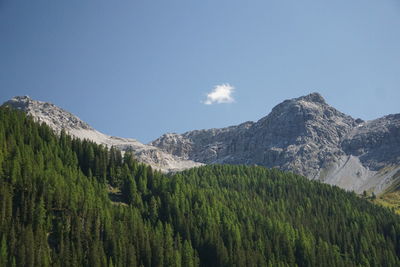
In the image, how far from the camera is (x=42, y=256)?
295 ft

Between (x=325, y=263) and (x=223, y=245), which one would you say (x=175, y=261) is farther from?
(x=325, y=263)

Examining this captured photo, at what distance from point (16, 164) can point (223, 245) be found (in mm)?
60568

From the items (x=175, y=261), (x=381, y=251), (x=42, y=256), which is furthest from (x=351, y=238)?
(x=42, y=256)

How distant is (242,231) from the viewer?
140250mm

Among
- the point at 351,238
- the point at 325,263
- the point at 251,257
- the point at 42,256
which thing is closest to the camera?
the point at 42,256

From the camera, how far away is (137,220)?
120188 mm

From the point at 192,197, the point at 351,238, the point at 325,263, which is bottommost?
the point at 325,263

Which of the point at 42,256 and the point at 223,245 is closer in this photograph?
the point at 42,256

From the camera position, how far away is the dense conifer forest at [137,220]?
328 ft

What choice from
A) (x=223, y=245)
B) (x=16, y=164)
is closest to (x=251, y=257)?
(x=223, y=245)

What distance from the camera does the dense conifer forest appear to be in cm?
10012

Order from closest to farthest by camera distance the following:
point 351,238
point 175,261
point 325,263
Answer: point 175,261 → point 325,263 → point 351,238

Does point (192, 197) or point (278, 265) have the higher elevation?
point (192, 197)

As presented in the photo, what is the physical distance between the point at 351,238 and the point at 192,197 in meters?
65.3
